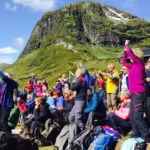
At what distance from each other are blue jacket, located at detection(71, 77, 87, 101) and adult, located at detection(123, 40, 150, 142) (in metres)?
2.35

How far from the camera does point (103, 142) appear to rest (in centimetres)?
900

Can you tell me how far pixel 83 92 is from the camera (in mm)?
10672

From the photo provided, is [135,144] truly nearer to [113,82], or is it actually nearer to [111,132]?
[111,132]

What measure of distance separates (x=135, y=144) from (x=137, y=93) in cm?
121

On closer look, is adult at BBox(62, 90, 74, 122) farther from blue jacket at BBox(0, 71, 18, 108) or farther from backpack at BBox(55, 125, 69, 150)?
blue jacket at BBox(0, 71, 18, 108)

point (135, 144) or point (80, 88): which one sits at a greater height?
point (80, 88)

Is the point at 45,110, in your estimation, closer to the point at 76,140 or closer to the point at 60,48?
the point at 76,140

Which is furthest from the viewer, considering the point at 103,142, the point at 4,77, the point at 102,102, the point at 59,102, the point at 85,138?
the point at 59,102

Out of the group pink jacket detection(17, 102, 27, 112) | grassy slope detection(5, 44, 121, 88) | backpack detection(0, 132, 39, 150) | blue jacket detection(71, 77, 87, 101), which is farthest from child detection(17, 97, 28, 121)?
grassy slope detection(5, 44, 121, 88)

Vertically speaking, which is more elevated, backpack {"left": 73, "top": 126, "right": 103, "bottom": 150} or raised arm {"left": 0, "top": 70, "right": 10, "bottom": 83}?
raised arm {"left": 0, "top": 70, "right": 10, "bottom": 83}

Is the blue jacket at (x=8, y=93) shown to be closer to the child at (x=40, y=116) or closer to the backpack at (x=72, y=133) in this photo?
the child at (x=40, y=116)

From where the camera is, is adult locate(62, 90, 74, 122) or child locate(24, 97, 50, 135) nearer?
child locate(24, 97, 50, 135)

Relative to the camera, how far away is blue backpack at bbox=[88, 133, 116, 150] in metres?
8.97

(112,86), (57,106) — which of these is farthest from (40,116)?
(112,86)
